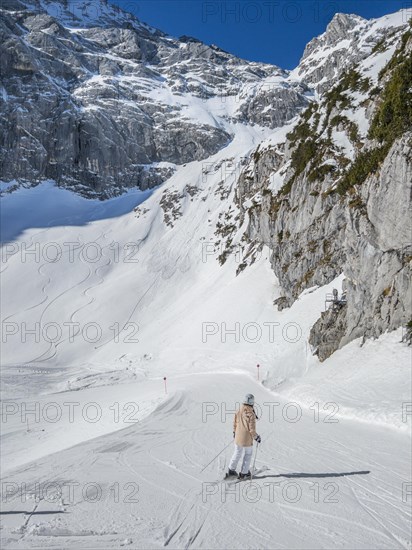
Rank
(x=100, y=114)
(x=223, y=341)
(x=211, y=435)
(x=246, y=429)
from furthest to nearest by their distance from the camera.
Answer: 1. (x=100, y=114)
2. (x=223, y=341)
3. (x=211, y=435)
4. (x=246, y=429)

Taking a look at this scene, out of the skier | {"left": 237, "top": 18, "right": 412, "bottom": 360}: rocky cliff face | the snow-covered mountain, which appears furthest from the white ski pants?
{"left": 237, "top": 18, "right": 412, "bottom": 360}: rocky cliff face

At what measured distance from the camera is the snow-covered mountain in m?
6.39

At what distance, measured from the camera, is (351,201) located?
24281mm

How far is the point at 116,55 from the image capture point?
647ft

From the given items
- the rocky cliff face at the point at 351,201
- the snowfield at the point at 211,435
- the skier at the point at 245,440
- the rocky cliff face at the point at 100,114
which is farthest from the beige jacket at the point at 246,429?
the rocky cliff face at the point at 100,114

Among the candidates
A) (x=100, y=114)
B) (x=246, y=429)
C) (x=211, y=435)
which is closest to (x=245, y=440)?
(x=246, y=429)

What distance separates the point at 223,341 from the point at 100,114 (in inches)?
5006

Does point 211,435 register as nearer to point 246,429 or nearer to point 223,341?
point 246,429

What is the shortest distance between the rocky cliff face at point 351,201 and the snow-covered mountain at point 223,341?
158mm

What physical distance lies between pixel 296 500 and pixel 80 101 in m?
163

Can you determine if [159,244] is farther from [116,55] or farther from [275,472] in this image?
[116,55]

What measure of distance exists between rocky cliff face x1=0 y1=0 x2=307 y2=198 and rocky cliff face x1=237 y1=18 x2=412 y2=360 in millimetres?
83296

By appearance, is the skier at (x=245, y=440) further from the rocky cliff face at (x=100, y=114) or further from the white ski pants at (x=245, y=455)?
the rocky cliff face at (x=100, y=114)

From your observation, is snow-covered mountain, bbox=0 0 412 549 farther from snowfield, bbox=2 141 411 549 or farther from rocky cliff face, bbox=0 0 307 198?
rocky cliff face, bbox=0 0 307 198
